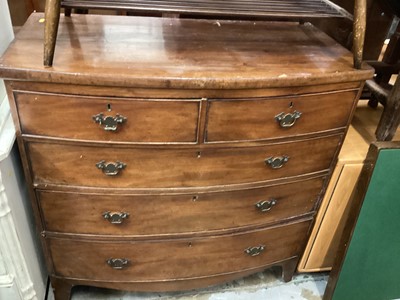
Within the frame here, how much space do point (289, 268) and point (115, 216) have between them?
0.82m

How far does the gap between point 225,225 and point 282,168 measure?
28 cm

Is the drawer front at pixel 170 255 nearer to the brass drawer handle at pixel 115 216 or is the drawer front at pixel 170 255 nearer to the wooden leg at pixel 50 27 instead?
the brass drawer handle at pixel 115 216

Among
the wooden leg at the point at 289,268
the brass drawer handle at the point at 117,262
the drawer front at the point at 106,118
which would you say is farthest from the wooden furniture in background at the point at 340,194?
the brass drawer handle at the point at 117,262

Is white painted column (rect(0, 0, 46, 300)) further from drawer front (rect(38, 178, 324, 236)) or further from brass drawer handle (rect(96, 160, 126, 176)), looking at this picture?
brass drawer handle (rect(96, 160, 126, 176))

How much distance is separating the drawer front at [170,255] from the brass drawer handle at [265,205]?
12 centimetres

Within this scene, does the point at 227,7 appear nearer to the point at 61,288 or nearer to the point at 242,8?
the point at 242,8

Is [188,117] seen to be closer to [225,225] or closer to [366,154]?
[225,225]

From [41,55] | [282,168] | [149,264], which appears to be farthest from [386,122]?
[41,55]

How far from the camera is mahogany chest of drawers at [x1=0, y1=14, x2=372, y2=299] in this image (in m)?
0.97

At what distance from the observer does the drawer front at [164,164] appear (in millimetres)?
1068

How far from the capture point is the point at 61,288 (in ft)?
4.63

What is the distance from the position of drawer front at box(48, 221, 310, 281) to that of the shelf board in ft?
2.40

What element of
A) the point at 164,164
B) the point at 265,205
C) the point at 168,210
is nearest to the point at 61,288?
the point at 168,210

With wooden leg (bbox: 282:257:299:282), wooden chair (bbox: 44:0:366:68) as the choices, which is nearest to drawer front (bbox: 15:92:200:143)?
wooden chair (bbox: 44:0:366:68)
